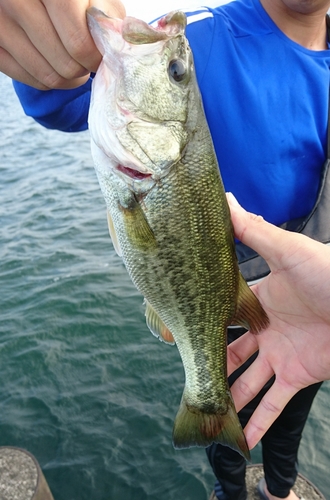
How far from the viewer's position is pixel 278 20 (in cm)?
239

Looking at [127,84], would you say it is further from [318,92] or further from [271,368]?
[271,368]

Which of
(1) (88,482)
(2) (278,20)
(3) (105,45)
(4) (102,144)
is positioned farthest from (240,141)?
(1) (88,482)

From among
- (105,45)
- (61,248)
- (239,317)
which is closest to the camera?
(105,45)

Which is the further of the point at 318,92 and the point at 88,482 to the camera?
the point at 88,482

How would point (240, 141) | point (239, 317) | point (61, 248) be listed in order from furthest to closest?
point (61, 248), point (240, 141), point (239, 317)

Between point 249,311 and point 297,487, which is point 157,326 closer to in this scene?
point 249,311

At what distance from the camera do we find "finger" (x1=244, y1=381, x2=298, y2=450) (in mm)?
2371

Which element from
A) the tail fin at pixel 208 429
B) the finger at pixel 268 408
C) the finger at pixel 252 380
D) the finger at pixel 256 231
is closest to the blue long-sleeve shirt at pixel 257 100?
the finger at pixel 256 231

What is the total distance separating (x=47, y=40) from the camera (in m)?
1.31

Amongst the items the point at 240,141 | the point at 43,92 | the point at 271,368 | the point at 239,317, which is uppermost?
the point at 43,92

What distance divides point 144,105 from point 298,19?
1259mm

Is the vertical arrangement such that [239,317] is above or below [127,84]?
below

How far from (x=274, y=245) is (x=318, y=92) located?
3.23 feet

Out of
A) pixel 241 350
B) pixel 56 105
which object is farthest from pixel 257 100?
pixel 241 350
